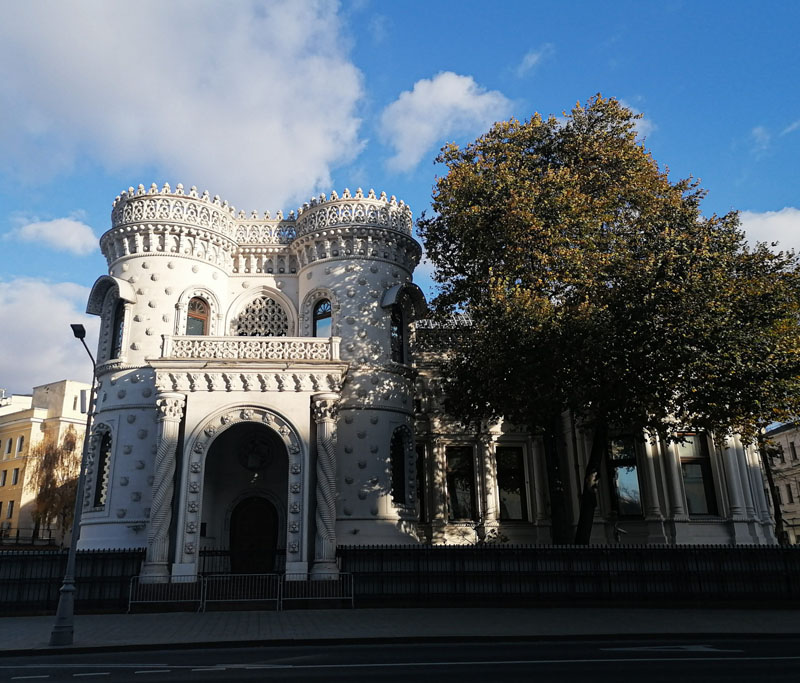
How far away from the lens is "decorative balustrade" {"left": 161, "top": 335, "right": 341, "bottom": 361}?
817 inches

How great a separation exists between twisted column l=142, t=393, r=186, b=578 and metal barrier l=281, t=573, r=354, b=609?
11.5ft

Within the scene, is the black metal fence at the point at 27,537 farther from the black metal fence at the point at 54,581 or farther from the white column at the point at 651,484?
the white column at the point at 651,484

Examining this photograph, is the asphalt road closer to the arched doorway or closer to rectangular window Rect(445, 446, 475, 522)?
the arched doorway

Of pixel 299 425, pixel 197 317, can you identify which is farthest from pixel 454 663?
pixel 197 317

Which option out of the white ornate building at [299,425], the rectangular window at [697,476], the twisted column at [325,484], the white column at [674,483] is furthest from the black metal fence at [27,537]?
the rectangular window at [697,476]

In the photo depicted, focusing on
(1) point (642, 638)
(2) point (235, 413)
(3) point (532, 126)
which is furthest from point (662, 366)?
(2) point (235, 413)

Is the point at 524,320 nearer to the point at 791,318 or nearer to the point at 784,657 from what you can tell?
the point at 791,318

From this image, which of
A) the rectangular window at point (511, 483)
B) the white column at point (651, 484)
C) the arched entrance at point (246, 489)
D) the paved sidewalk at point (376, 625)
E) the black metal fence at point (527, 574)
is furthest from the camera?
the rectangular window at point (511, 483)

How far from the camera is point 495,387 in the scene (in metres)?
19.7

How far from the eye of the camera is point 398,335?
25.2 m

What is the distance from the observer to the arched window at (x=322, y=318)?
24.9 metres

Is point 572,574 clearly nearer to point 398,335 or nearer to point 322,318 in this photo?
point 398,335

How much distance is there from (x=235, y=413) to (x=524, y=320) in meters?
9.26

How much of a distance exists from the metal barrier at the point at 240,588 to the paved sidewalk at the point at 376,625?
60 cm
